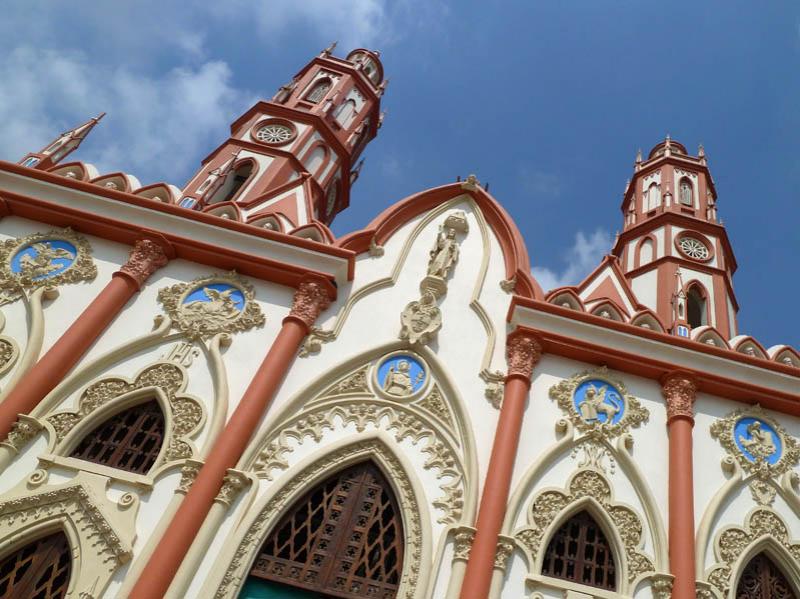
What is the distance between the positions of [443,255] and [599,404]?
401 cm

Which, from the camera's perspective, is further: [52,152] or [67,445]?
[52,152]

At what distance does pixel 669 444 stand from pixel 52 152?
1322 cm

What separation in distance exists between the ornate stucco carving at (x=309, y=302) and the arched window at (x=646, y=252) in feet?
34.4

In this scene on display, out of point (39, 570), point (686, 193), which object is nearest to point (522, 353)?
point (39, 570)

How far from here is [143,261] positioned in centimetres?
1142

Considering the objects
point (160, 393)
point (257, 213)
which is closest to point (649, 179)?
point (257, 213)

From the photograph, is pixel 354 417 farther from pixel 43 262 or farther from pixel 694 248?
pixel 694 248

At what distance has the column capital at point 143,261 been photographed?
11242mm

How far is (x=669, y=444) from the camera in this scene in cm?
1059

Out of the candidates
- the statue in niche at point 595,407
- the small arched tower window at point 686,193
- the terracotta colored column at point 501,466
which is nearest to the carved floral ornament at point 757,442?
the statue in niche at point 595,407

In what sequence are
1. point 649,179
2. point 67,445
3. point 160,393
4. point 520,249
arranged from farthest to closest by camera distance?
point 649,179
point 520,249
point 160,393
point 67,445

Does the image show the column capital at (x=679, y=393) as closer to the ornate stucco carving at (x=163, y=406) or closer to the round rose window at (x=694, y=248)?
the round rose window at (x=694, y=248)

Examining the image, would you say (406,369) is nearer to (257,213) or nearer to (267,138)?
(257,213)

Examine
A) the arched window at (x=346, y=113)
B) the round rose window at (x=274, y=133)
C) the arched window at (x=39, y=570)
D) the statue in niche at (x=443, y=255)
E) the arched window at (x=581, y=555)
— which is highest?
the arched window at (x=346, y=113)
